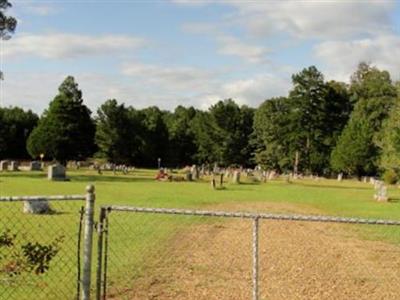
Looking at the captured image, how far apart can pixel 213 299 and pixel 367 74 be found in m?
96.4

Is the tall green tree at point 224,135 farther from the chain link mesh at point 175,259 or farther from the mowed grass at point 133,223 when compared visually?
the chain link mesh at point 175,259

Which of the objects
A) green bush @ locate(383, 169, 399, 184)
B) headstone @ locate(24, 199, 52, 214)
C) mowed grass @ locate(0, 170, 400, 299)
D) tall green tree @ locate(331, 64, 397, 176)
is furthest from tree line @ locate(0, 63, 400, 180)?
headstone @ locate(24, 199, 52, 214)

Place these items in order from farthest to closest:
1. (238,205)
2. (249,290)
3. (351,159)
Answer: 1. (351,159)
2. (238,205)
3. (249,290)

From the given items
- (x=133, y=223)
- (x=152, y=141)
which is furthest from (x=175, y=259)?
(x=152, y=141)

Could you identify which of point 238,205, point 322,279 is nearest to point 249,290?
point 322,279

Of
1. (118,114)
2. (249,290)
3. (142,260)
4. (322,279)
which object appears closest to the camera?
(249,290)

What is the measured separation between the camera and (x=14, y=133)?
113188mm

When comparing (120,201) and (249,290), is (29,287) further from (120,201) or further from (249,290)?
(120,201)

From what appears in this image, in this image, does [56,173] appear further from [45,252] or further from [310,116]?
[310,116]

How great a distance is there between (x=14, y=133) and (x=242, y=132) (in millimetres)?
40483

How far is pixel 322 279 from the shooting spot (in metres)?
12.8

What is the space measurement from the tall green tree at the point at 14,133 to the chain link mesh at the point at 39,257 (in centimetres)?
8990

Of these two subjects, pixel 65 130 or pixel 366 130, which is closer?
pixel 366 130

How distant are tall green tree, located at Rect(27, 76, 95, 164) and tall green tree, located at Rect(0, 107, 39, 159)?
8538 mm
